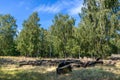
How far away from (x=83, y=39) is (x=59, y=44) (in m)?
12.8

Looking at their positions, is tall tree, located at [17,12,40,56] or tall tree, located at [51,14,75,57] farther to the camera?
tall tree, located at [51,14,75,57]

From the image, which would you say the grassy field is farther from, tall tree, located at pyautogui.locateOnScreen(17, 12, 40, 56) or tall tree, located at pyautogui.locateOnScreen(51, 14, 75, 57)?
tall tree, located at pyautogui.locateOnScreen(51, 14, 75, 57)

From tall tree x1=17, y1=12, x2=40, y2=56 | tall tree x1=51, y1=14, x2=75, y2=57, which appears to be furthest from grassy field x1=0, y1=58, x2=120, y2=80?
tall tree x1=51, y1=14, x2=75, y2=57

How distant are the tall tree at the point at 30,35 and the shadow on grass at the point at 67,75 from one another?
50.0m

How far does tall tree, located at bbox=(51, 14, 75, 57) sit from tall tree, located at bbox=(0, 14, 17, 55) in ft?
43.4

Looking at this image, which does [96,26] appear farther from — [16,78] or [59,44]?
[16,78]

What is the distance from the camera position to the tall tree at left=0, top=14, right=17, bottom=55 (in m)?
71.5

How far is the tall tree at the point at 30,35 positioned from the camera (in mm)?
68125

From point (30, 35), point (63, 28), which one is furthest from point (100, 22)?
point (30, 35)

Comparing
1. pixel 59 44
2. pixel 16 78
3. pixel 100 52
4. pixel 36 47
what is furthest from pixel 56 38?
pixel 16 78

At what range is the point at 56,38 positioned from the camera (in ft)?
230

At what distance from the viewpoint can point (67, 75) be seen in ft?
56.1

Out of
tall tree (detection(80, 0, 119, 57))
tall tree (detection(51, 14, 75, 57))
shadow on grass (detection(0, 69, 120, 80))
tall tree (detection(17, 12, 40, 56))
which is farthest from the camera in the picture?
tall tree (detection(51, 14, 75, 57))

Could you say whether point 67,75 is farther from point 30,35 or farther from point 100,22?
point 30,35
